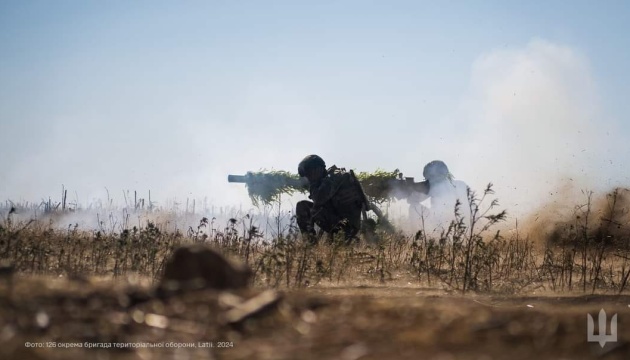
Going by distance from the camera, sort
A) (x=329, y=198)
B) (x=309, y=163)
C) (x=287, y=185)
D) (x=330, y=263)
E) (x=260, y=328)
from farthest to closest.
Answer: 1. (x=287, y=185)
2. (x=309, y=163)
3. (x=329, y=198)
4. (x=330, y=263)
5. (x=260, y=328)

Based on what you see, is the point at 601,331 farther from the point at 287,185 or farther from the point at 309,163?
the point at 287,185

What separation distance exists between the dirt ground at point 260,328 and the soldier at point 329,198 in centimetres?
1177

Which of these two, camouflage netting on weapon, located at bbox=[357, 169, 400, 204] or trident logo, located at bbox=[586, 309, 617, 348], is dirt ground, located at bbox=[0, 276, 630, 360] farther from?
camouflage netting on weapon, located at bbox=[357, 169, 400, 204]

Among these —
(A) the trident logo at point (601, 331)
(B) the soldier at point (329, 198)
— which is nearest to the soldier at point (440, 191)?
(B) the soldier at point (329, 198)

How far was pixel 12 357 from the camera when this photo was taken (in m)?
2.59

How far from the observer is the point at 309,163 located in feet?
52.0

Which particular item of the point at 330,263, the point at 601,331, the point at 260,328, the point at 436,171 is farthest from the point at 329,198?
the point at 260,328

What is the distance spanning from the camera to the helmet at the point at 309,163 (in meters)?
15.8

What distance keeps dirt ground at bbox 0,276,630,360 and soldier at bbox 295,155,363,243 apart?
38.6 feet

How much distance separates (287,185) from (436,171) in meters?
4.30

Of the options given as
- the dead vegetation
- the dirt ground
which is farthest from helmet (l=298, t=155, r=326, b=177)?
the dirt ground

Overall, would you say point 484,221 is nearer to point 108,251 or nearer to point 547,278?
point 547,278

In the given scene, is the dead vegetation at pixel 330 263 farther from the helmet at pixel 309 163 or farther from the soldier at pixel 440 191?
the soldier at pixel 440 191

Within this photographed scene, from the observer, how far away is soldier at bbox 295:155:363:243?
608 inches
